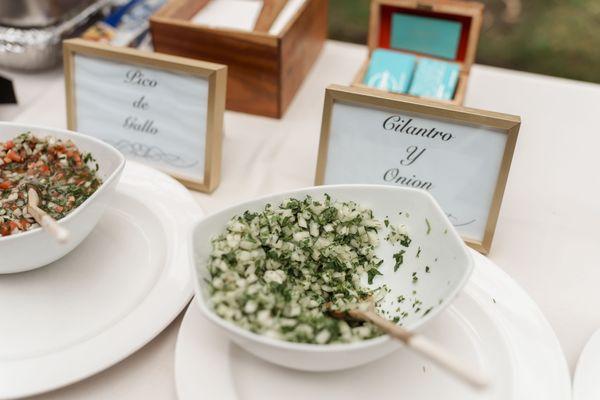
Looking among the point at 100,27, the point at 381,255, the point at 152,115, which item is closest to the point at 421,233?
the point at 381,255

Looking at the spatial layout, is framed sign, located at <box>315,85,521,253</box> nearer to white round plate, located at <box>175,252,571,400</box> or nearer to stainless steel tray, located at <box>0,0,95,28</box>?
white round plate, located at <box>175,252,571,400</box>

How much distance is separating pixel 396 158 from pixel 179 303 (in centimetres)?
36

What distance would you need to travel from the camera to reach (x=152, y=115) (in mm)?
956

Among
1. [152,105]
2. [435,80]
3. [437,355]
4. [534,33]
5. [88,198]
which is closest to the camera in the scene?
[437,355]

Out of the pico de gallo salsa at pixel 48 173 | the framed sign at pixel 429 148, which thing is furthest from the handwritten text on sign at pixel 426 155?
the pico de gallo salsa at pixel 48 173

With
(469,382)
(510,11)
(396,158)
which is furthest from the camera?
(510,11)

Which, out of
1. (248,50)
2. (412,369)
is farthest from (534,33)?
(412,369)

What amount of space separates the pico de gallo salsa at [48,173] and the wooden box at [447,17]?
50cm

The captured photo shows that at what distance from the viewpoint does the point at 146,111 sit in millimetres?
958

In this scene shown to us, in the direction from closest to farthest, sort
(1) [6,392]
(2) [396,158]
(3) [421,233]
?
1. (1) [6,392]
2. (3) [421,233]
3. (2) [396,158]

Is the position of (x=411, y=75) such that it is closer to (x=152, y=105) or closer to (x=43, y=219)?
(x=152, y=105)

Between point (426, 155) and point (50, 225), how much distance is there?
493 millimetres

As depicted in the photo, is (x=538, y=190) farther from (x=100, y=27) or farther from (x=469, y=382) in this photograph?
(x=100, y=27)

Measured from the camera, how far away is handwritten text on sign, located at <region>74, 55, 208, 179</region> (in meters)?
0.92
